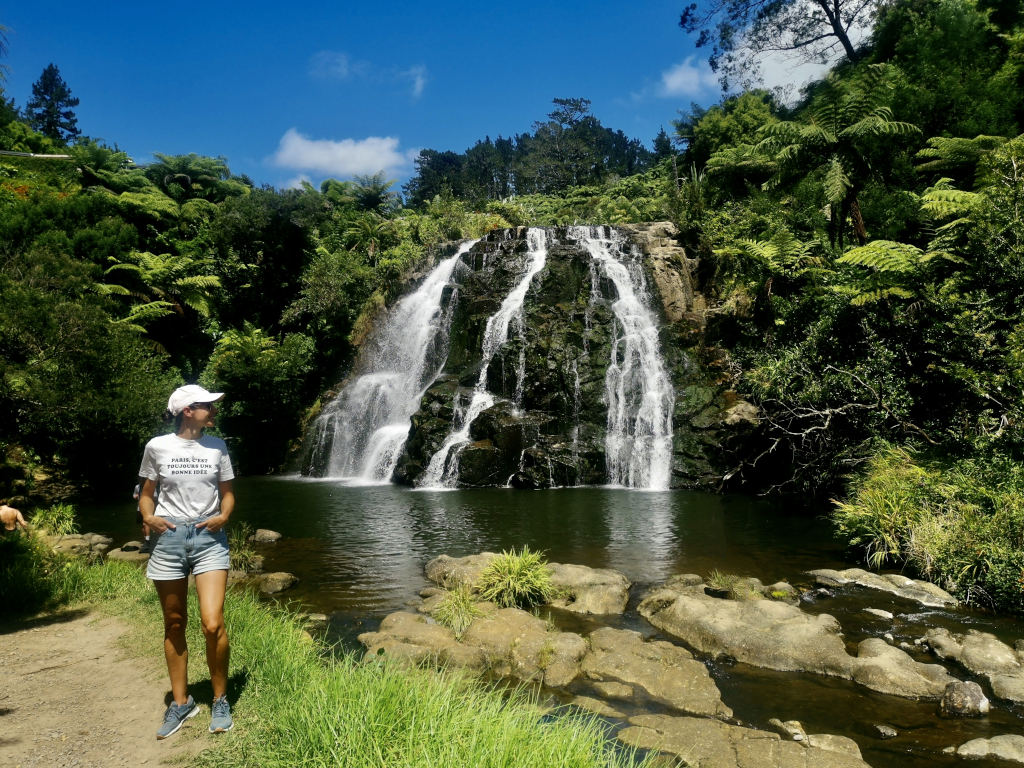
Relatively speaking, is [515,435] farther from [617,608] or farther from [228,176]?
[228,176]

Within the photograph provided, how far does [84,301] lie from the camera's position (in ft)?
45.5

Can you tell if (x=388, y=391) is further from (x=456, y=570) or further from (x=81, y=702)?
(x=81, y=702)

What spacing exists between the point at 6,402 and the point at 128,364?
2.94 meters

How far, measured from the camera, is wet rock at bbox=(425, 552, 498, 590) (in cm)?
790

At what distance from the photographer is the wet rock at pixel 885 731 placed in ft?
14.9

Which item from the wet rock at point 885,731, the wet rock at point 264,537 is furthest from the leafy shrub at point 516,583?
the wet rock at point 264,537

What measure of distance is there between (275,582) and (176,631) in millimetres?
4801

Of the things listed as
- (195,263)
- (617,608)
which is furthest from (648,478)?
(195,263)

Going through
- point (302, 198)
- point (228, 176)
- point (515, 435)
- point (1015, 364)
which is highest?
point (228, 176)

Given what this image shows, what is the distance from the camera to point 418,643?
5.83m

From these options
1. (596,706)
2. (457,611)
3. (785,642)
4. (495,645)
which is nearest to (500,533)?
(457,611)

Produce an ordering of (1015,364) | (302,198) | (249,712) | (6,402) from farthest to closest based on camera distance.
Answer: (302,198) < (6,402) < (1015,364) < (249,712)

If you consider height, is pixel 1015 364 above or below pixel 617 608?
above

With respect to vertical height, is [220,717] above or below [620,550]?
above
